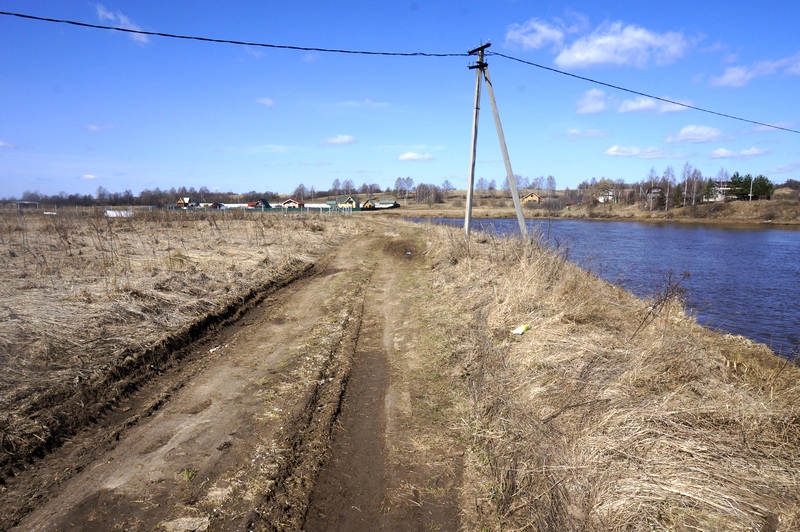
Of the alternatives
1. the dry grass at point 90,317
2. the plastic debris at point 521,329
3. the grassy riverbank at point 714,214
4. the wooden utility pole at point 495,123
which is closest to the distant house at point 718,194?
the grassy riverbank at point 714,214

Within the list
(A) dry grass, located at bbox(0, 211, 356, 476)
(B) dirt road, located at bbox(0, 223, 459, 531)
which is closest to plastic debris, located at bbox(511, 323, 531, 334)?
(B) dirt road, located at bbox(0, 223, 459, 531)

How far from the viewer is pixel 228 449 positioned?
13.9 feet

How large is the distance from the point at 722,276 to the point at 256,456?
21381 millimetres

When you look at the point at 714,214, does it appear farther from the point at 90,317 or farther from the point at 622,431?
the point at 90,317

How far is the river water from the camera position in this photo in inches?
464

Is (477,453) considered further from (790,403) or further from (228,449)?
(790,403)

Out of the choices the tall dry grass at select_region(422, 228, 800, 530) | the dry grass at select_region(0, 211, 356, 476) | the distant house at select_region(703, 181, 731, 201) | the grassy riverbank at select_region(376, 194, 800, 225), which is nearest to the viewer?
the tall dry grass at select_region(422, 228, 800, 530)

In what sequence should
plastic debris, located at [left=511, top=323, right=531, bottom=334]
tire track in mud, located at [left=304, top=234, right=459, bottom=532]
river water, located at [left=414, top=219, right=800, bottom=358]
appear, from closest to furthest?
tire track in mud, located at [left=304, top=234, right=459, bottom=532] → plastic debris, located at [left=511, top=323, right=531, bottom=334] → river water, located at [left=414, top=219, right=800, bottom=358]

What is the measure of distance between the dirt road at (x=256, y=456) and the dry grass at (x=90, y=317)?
12.9 inches

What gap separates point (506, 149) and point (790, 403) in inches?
479

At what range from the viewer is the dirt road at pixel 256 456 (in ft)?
11.2

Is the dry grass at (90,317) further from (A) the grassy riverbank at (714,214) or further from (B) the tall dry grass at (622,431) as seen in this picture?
(A) the grassy riverbank at (714,214)

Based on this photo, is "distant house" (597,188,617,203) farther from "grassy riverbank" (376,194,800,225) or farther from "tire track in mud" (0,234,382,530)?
"tire track in mud" (0,234,382,530)

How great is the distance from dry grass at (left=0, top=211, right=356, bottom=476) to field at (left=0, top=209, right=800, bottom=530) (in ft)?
0.11
